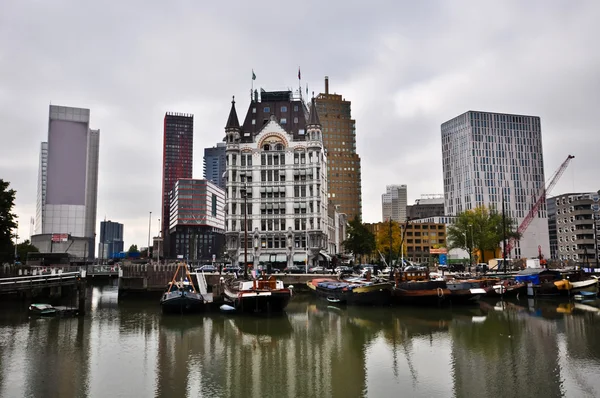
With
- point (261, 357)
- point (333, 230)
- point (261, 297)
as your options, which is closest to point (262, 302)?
point (261, 297)

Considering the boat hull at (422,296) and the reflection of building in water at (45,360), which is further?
the boat hull at (422,296)

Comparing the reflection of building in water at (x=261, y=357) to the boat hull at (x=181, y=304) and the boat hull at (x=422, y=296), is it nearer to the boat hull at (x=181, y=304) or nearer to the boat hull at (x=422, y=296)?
the boat hull at (x=181, y=304)

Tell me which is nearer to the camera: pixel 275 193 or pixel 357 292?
pixel 357 292

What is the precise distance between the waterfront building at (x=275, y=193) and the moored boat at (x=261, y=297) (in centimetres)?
4747

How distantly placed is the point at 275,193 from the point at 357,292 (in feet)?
163

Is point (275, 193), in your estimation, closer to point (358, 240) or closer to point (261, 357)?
point (358, 240)

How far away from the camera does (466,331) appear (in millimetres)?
41188

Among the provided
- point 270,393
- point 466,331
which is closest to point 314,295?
point 466,331

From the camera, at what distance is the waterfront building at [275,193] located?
104m

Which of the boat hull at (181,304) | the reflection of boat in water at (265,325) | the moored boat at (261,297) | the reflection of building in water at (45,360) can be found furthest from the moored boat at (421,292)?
the reflection of building in water at (45,360)

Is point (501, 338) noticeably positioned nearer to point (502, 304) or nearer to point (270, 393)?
point (270, 393)

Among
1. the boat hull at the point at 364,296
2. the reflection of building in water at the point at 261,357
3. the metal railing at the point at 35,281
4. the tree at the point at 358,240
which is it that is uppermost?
the tree at the point at 358,240

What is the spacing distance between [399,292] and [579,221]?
121 metres

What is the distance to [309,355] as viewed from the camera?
3278 cm
